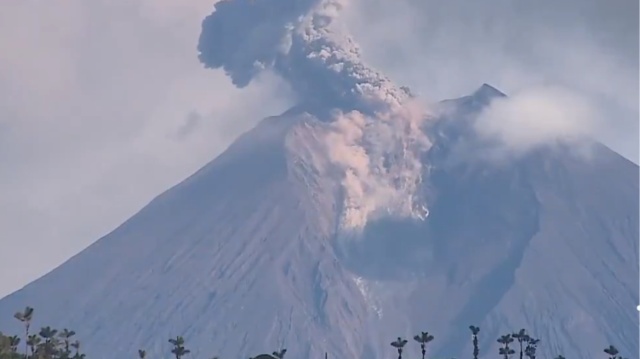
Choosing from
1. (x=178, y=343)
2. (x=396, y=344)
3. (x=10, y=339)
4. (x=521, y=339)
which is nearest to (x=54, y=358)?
(x=10, y=339)

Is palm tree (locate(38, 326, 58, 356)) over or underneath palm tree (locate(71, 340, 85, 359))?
underneath

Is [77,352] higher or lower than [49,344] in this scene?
higher

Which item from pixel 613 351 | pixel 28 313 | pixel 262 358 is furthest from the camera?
pixel 613 351

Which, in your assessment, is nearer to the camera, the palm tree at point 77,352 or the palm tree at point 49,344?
the palm tree at point 49,344

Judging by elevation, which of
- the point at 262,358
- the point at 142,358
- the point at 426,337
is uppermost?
the point at 426,337

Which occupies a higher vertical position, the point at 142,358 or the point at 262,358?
the point at 142,358

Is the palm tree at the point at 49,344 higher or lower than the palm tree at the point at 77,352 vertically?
lower

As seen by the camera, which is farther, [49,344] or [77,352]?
[77,352]

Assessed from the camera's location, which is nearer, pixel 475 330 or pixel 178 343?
pixel 178 343

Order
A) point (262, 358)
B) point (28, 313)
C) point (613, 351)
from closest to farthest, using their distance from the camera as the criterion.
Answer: point (262, 358) → point (28, 313) → point (613, 351)

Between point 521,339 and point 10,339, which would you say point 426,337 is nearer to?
point 521,339

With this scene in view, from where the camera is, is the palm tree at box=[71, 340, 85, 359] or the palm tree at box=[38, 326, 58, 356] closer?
the palm tree at box=[38, 326, 58, 356]
